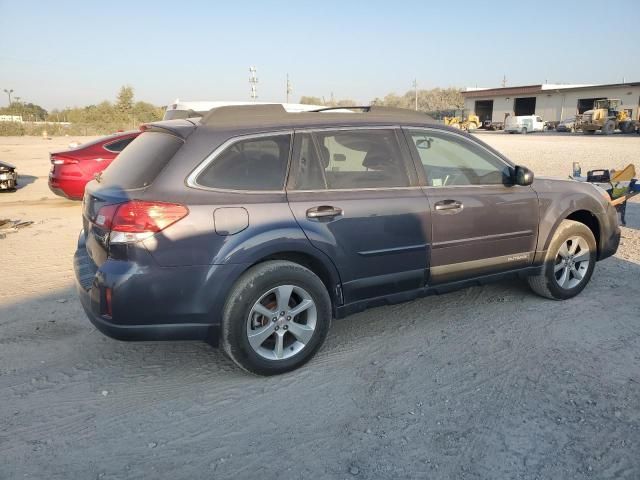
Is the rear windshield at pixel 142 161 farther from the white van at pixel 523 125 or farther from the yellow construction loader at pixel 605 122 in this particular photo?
the white van at pixel 523 125

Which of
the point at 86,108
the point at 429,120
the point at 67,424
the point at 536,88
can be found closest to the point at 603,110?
the point at 536,88

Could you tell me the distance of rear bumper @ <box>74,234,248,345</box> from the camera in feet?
9.98

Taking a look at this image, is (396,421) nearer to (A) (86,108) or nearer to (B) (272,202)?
(B) (272,202)

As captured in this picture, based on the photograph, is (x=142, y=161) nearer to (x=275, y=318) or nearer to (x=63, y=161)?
(x=275, y=318)

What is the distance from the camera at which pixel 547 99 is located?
2235 inches

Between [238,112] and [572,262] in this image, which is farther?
[572,262]

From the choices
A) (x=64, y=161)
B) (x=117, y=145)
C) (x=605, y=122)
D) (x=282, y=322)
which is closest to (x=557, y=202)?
(x=282, y=322)

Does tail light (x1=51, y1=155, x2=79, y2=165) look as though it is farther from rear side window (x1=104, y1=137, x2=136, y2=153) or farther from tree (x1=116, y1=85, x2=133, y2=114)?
tree (x1=116, y1=85, x2=133, y2=114)

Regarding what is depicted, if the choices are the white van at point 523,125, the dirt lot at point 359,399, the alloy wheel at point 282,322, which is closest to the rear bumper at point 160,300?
the alloy wheel at point 282,322

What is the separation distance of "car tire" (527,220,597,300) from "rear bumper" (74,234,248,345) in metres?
2.98

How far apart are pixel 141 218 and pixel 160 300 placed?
0.51m

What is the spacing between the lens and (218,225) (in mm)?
3141

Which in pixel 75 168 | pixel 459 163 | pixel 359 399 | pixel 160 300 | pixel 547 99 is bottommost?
pixel 359 399

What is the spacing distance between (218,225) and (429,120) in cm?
206
